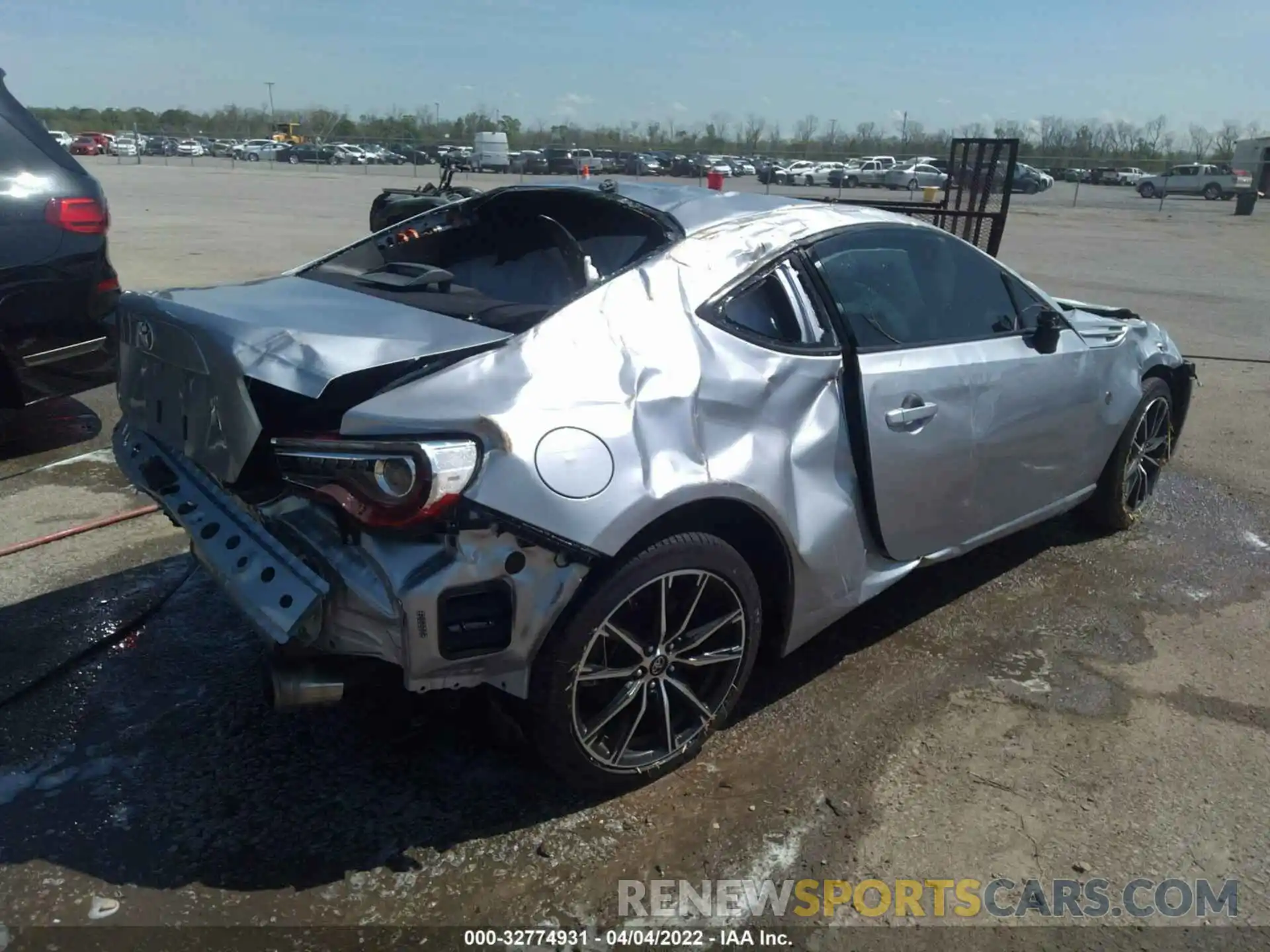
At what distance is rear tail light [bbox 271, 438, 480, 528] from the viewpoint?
2.32 metres

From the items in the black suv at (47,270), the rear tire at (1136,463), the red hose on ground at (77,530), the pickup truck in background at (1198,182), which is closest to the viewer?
the red hose on ground at (77,530)

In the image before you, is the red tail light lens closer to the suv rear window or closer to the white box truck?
the suv rear window

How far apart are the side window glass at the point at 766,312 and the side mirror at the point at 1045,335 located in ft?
4.29

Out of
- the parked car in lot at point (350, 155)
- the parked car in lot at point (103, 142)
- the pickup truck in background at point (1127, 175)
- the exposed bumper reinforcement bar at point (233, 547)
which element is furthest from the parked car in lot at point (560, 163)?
the exposed bumper reinforcement bar at point (233, 547)

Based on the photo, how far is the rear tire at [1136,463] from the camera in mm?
4695

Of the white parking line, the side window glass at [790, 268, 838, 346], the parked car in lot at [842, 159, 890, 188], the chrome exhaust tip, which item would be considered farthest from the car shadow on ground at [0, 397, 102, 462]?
the parked car in lot at [842, 159, 890, 188]

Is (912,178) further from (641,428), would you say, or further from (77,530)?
(641,428)

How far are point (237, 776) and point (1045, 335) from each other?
326cm

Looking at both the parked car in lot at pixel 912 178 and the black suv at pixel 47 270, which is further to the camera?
the parked car in lot at pixel 912 178

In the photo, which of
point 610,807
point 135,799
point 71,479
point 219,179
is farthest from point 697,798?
point 219,179

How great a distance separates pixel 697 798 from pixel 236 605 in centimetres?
137

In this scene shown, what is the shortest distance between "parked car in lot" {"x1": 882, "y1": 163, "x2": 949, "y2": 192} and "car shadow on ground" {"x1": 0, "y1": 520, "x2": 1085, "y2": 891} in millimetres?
38930

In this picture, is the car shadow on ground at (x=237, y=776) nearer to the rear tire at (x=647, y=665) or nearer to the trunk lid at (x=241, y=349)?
the rear tire at (x=647, y=665)

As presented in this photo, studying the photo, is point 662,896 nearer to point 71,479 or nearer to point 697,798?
point 697,798
